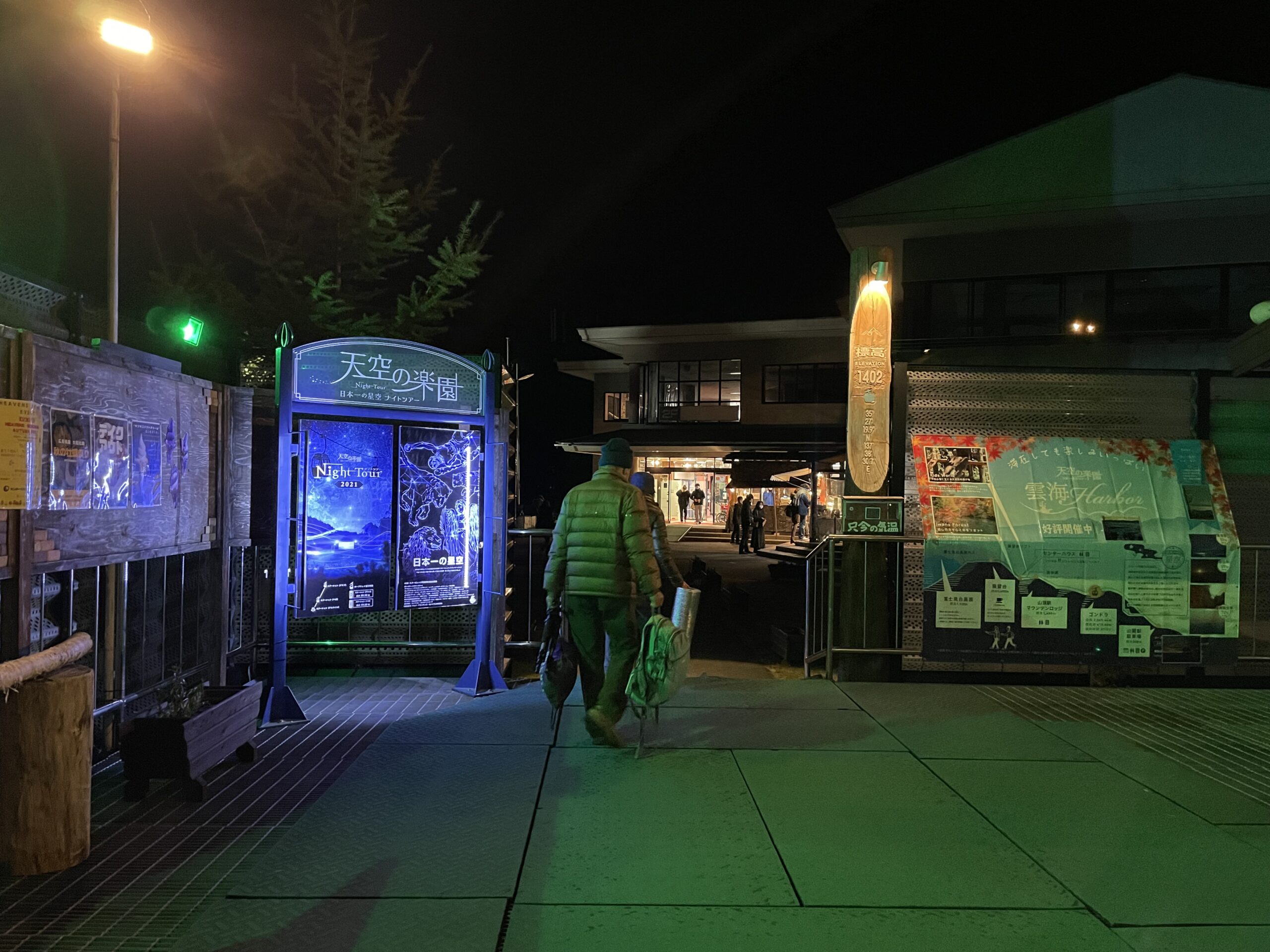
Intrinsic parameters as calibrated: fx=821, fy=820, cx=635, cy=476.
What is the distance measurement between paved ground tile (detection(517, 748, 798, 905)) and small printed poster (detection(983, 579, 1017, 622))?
11.1 feet

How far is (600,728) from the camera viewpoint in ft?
19.1

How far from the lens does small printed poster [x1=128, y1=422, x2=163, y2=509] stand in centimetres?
535

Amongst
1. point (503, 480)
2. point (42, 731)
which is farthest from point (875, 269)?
point (42, 731)

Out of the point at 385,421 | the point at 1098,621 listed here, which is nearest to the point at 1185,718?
the point at 1098,621

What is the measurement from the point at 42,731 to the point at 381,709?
324 cm

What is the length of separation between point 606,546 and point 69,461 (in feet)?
10.7

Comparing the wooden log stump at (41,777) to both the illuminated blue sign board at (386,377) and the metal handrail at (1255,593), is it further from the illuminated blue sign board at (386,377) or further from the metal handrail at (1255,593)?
the metal handrail at (1255,593)

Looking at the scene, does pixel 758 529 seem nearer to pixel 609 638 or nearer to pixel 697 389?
pixel 697 389

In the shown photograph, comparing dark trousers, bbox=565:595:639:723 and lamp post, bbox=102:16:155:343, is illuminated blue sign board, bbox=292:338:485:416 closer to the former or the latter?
lamp post, bbox=102:16:155:343

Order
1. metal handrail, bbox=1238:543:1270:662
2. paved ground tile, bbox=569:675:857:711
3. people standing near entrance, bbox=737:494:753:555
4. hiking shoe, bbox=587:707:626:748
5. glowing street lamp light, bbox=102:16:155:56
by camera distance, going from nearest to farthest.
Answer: hiking shoe, bbox=587:707:626:748 < glowing street lamp light, bbox=102:16:155:56 < paved ground tile, bbox=569:675:857:711 < metal handrail, bbox=1238:543:1270:662 < people standing near entrance, bbox=737:494:753:555

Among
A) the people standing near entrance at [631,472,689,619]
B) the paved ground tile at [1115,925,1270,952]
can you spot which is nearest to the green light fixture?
the people standing near entrance at [631,472,689,619]

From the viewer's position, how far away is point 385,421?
23.0 feet

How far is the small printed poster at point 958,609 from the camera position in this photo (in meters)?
7.71

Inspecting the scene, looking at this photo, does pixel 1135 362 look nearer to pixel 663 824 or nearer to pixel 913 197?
pixel 913 197
